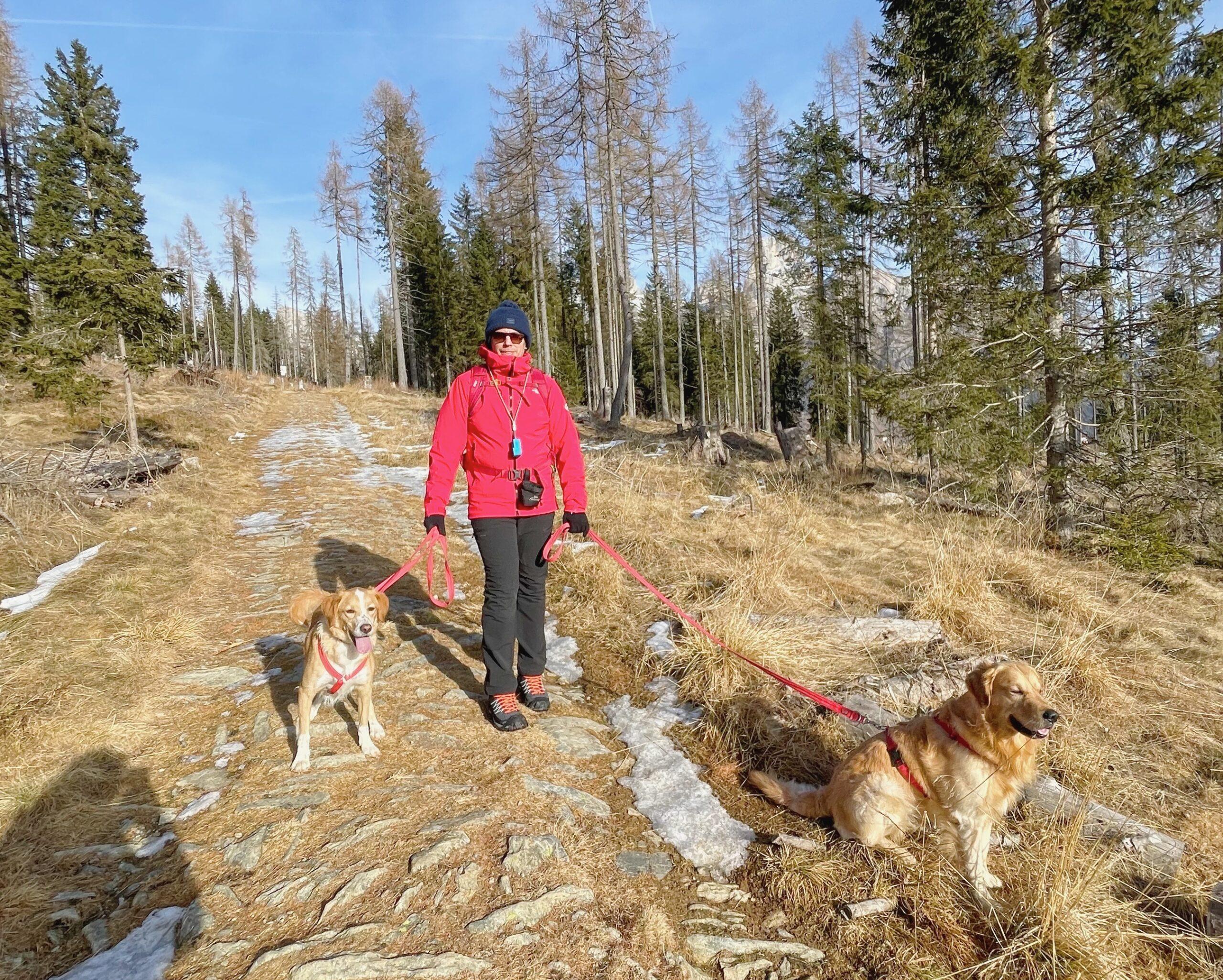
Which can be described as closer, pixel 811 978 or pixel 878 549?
pixel 811 978

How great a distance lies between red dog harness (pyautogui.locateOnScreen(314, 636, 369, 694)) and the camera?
321 centimetres

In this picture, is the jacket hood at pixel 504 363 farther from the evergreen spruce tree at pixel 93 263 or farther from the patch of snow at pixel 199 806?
the evergreen spruce tree at pixel 93 263

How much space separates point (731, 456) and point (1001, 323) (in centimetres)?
795

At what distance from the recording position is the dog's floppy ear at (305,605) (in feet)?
12.3

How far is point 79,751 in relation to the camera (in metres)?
3.09

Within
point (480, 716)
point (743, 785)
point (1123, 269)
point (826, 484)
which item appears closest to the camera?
point (743, 785)

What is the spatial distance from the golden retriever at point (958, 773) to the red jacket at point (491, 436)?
214cm

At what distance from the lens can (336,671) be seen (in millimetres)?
3223

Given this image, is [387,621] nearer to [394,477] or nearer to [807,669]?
[807,669]

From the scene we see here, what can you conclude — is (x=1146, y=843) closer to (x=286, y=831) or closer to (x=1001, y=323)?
(x=286, y=831)

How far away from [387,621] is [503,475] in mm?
2304

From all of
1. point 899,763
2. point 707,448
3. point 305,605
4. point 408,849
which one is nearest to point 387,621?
point 305,605

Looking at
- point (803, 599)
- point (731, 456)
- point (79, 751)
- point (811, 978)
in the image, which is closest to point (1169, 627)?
point (803, 599)

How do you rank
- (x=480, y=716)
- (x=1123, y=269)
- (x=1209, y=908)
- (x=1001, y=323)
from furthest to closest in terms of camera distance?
1. (x=1001, y=323)
2. (x=1123, y=269)
3. (x=480, y=716)
4. (x=1209, y=908)
